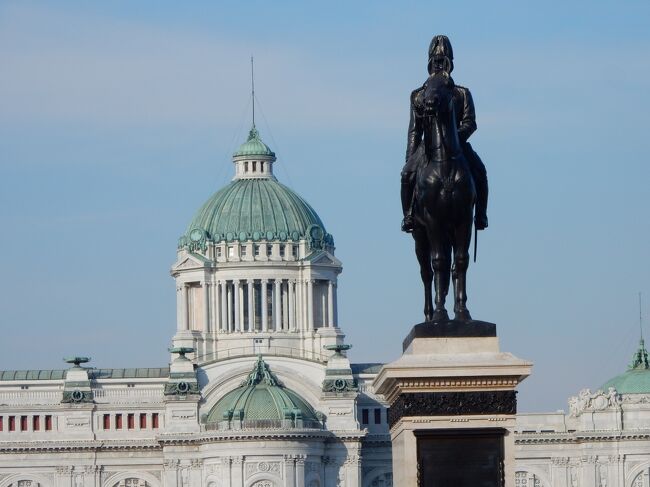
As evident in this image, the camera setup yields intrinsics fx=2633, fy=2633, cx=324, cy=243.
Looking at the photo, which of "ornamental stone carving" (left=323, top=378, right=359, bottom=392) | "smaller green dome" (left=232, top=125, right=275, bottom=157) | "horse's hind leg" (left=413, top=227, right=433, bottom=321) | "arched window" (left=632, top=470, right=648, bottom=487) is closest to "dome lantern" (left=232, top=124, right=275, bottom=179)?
"smaller green dome" (left=232, top=125, right=275, bottom=157)

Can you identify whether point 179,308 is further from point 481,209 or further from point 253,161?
point 481,209

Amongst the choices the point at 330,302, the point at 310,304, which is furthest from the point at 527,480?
the point at 310,304

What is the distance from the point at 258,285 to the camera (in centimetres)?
16212

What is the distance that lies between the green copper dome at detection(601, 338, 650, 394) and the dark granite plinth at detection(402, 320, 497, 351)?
133 m

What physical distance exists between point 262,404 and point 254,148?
88.3 feet

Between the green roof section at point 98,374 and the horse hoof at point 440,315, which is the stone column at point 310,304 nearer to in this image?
the green roof section at point 98,374

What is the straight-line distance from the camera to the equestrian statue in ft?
94.9

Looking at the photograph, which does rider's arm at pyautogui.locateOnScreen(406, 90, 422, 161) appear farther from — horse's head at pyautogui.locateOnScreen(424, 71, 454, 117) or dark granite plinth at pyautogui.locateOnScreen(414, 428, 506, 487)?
dark granite plinth at pyautogui.locateOnScreen(414, 428, 506, 487)

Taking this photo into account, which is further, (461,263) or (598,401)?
(598,401)

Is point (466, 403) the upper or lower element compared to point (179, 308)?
lower

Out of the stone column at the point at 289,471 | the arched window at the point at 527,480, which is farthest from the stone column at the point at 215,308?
the arched window at the point at 527,480

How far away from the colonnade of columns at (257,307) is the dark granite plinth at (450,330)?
132 m

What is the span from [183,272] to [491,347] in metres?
136

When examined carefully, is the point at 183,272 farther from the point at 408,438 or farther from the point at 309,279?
the point at 408,438
